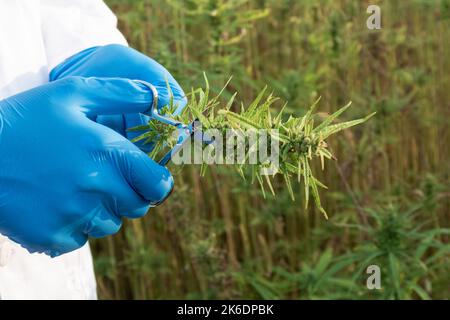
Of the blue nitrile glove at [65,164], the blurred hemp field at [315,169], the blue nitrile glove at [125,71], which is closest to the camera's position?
the blue nitrile glove at [65,164]

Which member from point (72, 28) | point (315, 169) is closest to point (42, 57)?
point (72, 28)

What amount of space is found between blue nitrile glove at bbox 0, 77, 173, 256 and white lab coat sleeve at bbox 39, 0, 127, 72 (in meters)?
0.26

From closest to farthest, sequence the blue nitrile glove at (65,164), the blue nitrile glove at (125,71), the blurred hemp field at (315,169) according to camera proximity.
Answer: the blue nitrile glove at (65,164) < the blue nitrile glove at (125,71) < the blurred hemp field at (315,169)

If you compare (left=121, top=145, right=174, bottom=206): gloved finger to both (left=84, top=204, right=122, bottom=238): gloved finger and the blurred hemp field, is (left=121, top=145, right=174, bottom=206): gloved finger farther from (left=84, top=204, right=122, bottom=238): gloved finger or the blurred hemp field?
the blurred hemp field

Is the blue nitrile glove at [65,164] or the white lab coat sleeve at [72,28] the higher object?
the white lab coat sleeve at [72,28]

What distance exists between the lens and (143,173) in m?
0.84

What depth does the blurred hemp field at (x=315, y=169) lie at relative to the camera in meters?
1.48

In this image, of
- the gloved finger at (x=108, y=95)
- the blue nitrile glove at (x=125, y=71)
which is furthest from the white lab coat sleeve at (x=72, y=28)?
the gloved finger at (x=108, y=95)

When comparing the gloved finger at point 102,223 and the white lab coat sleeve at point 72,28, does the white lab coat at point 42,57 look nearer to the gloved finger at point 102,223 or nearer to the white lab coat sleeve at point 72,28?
the white lab coat sleeve at point 72,28

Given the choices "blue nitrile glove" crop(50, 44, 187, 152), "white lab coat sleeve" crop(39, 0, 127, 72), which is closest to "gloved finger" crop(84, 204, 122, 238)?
"blue nitrile glove" crop(50, 44, 187, 152)

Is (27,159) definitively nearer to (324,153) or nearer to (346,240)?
(324,153)
